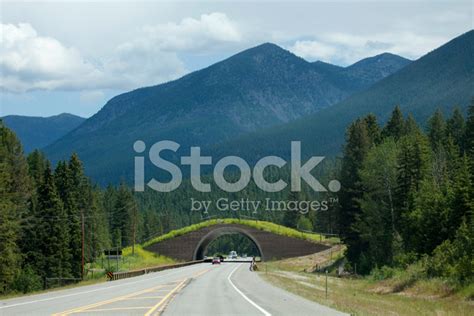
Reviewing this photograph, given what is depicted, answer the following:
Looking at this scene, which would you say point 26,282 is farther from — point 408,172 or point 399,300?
point 399,300

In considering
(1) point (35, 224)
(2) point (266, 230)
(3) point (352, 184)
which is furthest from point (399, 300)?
(2) point (266, 230)

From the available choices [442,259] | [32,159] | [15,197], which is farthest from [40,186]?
[442,259]

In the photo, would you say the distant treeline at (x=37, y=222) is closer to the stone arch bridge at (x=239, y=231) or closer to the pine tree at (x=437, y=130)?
the stone arch bridge at (x=239, y=231)

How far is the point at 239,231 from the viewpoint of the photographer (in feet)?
350

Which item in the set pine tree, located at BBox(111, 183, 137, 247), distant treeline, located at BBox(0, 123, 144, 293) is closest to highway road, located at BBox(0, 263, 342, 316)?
distant treeline, located at BBox(0, 123, 144, 293)

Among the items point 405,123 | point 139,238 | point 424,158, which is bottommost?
point 139,238

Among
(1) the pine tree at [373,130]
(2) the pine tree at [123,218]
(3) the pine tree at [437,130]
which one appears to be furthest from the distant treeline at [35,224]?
(3) the pine tree at [437,130]

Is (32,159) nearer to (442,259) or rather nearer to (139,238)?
(139,238)

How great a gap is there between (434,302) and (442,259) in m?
9.33

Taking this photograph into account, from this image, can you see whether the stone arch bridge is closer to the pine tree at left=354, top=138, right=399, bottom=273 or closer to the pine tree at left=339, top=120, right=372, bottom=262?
the pine tree at left=339, top=120, right=372, bottom=262

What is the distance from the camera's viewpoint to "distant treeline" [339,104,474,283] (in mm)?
43562

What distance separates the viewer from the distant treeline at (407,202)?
4356 cm

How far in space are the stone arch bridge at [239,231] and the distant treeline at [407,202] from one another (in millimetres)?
22772

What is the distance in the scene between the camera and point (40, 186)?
6938cm
